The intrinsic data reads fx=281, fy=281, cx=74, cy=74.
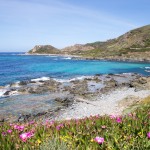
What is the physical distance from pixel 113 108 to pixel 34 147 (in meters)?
25.1

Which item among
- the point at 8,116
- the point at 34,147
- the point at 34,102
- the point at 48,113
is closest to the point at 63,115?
the point at 48,113

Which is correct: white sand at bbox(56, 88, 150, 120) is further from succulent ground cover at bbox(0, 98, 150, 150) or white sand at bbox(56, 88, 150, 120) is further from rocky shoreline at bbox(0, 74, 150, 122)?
succulent ground cover at bbox(0, 98, 150, 150)

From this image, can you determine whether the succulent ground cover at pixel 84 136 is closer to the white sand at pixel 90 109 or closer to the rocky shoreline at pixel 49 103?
the white sand at pixel 90 109

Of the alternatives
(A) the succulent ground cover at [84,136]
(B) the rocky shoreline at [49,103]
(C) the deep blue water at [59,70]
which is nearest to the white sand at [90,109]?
(B) the rocky shoreline at [49,103]

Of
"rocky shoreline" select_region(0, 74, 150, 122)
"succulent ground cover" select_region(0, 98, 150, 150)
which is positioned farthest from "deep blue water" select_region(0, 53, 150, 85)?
"succulent ground cover" select_region(0, 98, 150, 150)

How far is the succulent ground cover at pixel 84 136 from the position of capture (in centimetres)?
550

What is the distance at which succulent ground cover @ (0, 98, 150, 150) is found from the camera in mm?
5503

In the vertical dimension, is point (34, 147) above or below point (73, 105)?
above

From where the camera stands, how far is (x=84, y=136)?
249 inches

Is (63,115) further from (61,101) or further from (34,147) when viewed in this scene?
(34,147)

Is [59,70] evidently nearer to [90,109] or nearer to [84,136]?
[90,109]

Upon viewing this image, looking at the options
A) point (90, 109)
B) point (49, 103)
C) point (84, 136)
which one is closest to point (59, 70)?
point (49, 103)

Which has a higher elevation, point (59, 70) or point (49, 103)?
Answer: point (49, 103)

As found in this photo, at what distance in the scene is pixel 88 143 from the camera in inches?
235
